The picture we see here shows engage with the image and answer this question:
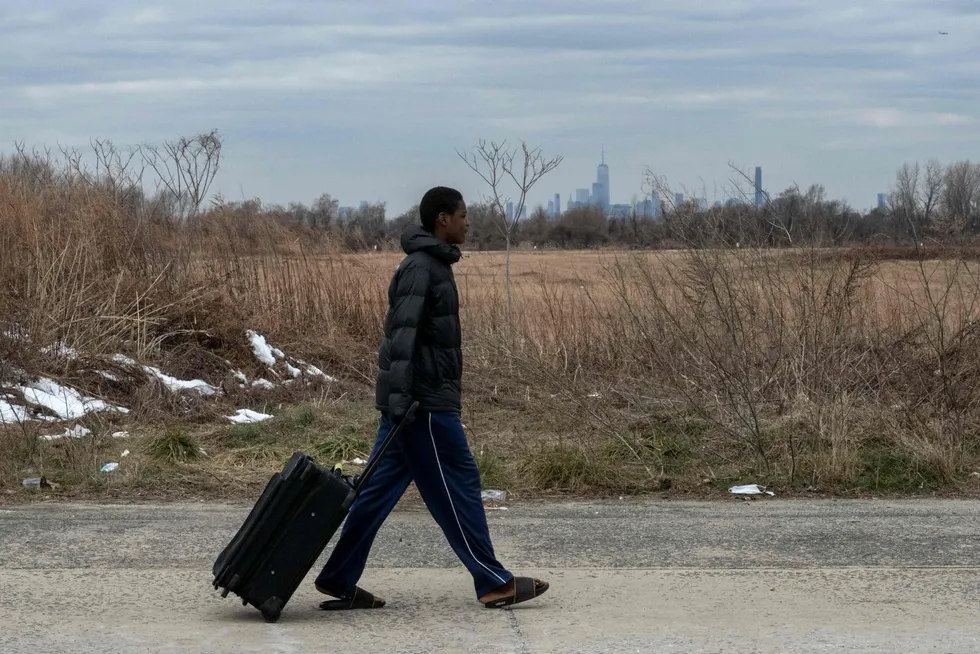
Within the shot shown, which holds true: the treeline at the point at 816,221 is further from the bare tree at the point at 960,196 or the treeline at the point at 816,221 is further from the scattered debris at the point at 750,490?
the scattered debris at the point at 750,490

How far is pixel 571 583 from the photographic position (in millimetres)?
5648

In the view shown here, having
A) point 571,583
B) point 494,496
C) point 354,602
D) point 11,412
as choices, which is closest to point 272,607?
point 354,602

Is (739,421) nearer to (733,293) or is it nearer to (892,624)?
(733,293)

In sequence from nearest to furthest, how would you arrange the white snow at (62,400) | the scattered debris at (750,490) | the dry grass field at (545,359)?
the scattered debris at (750,490), the dry grass field at (545,359), the white snow at (62,400)

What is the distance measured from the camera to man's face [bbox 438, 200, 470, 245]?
5.11m

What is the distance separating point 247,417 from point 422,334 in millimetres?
6117

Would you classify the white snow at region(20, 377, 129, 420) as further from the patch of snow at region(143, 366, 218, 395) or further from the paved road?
the paved road

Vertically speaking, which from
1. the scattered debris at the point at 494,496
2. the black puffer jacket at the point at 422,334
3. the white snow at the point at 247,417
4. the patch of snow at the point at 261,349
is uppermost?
the black puffer jacket at the point at 422,334

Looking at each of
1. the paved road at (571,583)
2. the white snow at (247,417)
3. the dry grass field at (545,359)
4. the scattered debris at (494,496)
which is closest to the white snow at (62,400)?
the dry grass field at (545,359)

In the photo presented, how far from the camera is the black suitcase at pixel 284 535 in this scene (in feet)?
16.0

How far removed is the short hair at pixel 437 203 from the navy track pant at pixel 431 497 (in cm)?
89

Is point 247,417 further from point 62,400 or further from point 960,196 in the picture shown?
point 960,196

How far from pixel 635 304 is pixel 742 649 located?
6994mm

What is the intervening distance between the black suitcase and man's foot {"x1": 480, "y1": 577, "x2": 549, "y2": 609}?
2.64 feet
